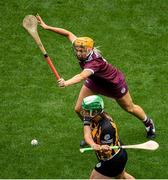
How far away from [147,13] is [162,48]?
1.58 metres

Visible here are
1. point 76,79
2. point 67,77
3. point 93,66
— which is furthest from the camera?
point 67,77

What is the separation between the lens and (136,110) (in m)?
12.2

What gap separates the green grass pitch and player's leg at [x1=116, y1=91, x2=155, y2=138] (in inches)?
8.9

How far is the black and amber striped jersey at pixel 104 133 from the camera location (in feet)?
31.7

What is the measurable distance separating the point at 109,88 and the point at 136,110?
78cm

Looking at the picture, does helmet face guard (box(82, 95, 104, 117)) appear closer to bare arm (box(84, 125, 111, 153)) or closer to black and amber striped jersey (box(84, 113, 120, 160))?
black and amber striped jersey (box(84, 113, 120, 160))

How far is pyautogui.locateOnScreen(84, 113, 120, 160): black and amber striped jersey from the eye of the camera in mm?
9672

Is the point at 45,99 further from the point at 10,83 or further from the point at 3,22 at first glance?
the point at 3,22

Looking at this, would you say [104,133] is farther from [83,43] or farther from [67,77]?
[67,77]

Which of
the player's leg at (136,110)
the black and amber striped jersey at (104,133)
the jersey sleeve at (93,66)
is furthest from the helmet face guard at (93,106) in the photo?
the player's leg at (136,110)

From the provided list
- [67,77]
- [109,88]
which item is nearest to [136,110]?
[109,88]

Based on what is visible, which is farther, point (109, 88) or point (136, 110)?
point (136, 110)

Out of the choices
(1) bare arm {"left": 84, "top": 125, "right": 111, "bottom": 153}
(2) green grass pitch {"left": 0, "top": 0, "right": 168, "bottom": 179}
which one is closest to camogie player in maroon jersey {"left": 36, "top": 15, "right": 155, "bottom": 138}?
(2) green grass pitch {"left": 0, "top": 0, "right": 168, "bottom": 179}

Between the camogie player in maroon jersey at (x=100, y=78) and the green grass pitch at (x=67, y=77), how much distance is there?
2.15ft
